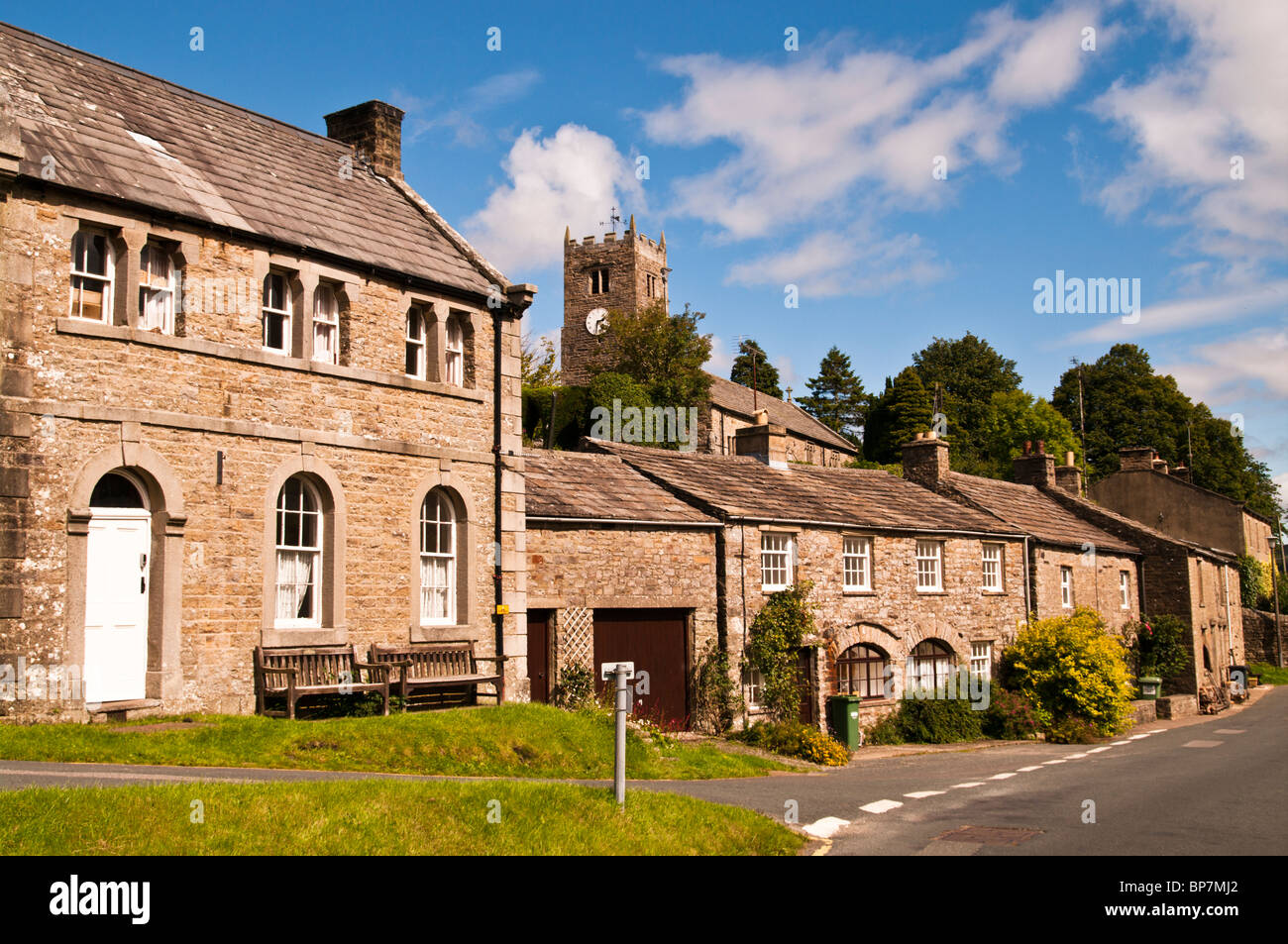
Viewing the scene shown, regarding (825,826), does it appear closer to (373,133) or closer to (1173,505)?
(373,133)

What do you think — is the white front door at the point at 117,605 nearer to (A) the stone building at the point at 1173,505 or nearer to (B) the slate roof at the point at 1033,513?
(B) the slate roof at the point at 1033,513

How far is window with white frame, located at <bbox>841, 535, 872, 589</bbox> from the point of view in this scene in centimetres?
2605

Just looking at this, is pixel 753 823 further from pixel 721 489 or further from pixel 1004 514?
pixel 1004 514

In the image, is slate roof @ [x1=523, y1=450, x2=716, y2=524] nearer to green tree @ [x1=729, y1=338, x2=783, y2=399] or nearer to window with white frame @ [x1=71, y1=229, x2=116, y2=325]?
window with white frame @ [x1=71, y1=229, x2=116, y2=325]

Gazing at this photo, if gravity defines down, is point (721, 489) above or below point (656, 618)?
above

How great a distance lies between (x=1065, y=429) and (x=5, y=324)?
6509 cm

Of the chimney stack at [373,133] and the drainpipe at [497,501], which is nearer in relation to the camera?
the drainpipe at [497,501]

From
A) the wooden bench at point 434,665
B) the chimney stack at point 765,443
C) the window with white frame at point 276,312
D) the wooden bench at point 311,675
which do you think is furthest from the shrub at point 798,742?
the window with white frame at point 276,312

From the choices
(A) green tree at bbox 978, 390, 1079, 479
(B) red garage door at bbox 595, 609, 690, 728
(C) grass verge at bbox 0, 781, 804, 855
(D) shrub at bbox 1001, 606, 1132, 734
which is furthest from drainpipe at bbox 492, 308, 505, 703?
(A) green tree at bbox 978, 390, 1079, 479

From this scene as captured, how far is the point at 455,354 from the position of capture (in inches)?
715

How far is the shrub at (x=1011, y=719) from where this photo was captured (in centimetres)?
2730

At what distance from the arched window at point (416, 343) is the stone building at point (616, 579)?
3.65 m
